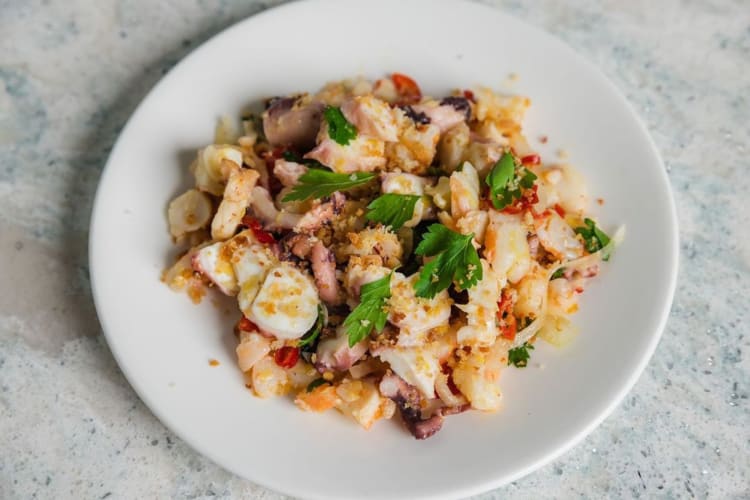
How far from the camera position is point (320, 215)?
8.94 feet

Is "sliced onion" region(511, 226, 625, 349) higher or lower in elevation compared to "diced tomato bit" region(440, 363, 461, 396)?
higher

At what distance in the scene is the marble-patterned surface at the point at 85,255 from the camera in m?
2.81

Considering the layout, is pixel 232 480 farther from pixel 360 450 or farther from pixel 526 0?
pixel 526 0

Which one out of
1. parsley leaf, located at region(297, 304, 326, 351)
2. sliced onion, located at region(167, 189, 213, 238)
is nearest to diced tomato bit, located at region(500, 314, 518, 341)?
parsley leaf, located at region(297, 304, 326, 351)

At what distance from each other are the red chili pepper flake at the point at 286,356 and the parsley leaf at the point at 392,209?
519mm

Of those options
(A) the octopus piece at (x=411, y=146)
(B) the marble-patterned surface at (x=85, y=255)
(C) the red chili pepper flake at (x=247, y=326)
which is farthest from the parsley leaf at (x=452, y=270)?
(B) the marble-patterned surface at (x=85, y=255)

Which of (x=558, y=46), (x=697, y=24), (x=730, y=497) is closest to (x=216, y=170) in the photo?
(x=558, y=46)

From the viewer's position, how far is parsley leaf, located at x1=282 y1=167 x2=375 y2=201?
2727 mm

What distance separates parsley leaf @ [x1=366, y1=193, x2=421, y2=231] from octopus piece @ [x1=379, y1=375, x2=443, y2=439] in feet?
1.74

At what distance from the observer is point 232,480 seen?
9.07 ft

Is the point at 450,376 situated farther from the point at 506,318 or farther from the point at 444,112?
the point at 444,112

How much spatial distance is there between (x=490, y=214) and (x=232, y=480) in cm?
129

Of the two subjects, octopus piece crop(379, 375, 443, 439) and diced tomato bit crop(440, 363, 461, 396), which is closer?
octopus piece crop(379, 375, 443, 439)

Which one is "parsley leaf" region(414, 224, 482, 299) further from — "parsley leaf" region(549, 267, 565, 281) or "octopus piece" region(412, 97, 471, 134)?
"octopus piece" region(412, 97, 471, 134)
